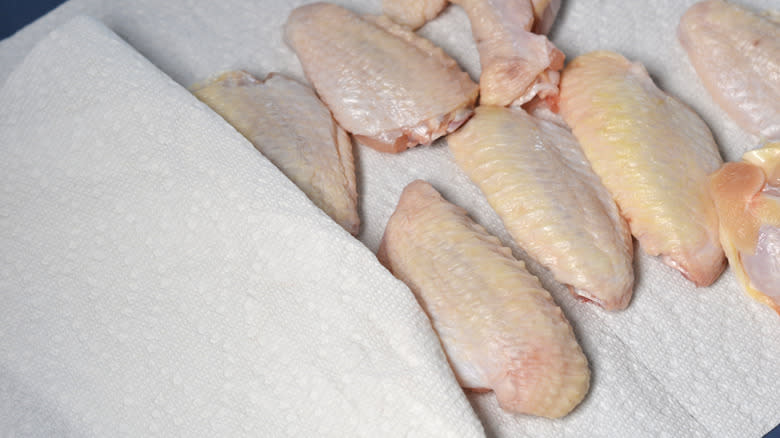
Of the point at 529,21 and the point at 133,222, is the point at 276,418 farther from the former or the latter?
the point at 529,21

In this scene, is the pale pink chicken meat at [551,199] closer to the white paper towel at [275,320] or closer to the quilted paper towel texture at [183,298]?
the white paper towel at [275,320]

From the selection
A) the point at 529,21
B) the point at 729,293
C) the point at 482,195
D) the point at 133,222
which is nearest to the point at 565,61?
the point at 529,21

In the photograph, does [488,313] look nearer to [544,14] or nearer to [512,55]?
[512,55]

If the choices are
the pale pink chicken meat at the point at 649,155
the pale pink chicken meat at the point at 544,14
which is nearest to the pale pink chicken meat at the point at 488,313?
the pale pink chicken meat at the point at 649,155

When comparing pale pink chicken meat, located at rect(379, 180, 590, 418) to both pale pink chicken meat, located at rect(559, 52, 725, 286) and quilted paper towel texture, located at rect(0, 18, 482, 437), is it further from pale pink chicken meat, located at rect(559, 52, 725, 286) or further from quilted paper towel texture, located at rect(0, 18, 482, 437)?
pale pink chicken meat, located at rect(559, 52, 725, 286)

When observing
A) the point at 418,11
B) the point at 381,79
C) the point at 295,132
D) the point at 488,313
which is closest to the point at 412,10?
the point at 418,11
